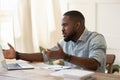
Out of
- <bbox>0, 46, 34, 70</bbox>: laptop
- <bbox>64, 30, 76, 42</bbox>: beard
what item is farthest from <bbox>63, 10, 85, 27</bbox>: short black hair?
<bbox>0, 46, 34, 70</bbox>: laptop

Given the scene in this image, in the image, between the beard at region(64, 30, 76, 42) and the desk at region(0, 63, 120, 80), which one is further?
the beard at region(64, 30, 76, 42)

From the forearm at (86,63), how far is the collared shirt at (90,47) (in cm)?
5

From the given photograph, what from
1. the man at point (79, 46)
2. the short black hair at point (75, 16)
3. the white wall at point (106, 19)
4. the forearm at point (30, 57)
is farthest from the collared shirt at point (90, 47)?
the white wall at point (106, 19)

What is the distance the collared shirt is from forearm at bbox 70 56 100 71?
5cm

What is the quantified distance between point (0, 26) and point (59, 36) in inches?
44.6

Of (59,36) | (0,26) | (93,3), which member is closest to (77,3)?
(93,3)

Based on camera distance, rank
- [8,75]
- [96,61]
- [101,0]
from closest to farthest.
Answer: [8,75], [96,61], [101,0]

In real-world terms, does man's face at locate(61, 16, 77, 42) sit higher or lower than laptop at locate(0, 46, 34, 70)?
higher

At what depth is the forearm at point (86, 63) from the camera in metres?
2.23

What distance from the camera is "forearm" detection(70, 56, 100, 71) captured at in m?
2.23

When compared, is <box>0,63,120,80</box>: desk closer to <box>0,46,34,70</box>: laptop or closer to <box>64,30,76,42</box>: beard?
<box>0,46,34,70</box>: laptop

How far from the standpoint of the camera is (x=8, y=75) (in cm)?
203

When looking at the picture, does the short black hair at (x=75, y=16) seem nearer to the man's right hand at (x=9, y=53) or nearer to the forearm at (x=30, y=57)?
the forearm at (x=30, y=57)

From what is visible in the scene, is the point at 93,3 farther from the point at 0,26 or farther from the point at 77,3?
the point at 0,26
